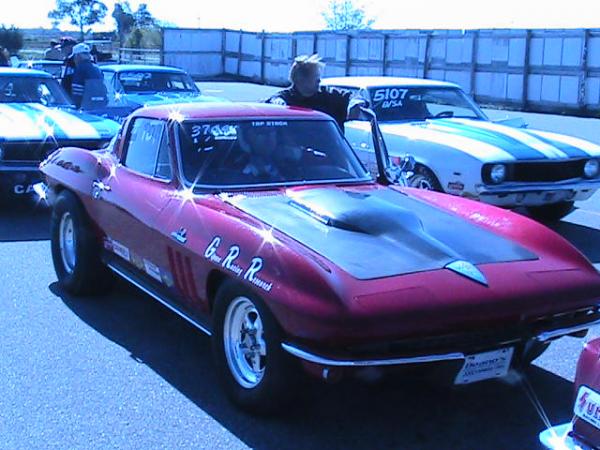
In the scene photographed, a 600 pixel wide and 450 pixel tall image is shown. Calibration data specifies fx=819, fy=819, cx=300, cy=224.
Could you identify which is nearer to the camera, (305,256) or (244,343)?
(305,256)

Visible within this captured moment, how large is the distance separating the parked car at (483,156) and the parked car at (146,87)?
4.34 metres

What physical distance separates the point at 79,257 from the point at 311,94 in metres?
2.33

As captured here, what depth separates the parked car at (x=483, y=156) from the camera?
7680mm

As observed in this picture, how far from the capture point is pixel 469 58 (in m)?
28.7

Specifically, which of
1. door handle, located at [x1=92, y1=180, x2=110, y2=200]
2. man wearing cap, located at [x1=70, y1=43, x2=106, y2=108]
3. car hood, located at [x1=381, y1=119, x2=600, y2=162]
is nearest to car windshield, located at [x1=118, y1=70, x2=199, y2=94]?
man wearing cap, located at [x1=70, y1=43, x2=106, y2=108]

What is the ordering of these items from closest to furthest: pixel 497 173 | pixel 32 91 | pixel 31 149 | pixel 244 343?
pixel 244 343
pixel 497 173
pixel 31 149
pixel 32 91

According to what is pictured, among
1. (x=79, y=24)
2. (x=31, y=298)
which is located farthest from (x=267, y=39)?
(x=79, y=24)

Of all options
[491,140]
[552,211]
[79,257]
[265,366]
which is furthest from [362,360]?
[552,211]

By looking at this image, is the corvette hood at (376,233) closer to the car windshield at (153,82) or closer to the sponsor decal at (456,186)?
the sponsor decal at (456,186)

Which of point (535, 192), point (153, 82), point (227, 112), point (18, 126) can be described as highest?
point (153, 82)

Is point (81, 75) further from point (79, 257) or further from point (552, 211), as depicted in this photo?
point (552, 211)

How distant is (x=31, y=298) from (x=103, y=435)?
7.88ft

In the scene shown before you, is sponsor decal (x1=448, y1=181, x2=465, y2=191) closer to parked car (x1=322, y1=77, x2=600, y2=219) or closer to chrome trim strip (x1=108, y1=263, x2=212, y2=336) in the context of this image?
parked car (x1=322, y1=77, x2=600, y2=219)

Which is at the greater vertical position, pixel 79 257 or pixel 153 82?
pixel 153 82
